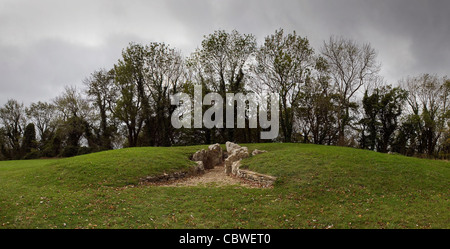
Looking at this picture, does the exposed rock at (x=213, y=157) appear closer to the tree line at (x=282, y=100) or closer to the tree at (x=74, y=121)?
the tree line at (x=282, y=100)

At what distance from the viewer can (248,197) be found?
11430 mm

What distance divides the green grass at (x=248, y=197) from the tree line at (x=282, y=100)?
67.8 ft

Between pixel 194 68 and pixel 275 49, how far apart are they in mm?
13874

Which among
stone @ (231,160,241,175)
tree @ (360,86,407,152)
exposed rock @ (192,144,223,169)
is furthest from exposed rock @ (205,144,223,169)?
tree @ (360,86,407,152)

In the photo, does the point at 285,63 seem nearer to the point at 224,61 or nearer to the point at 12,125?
the point at 224,61

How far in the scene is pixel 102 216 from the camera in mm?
8984

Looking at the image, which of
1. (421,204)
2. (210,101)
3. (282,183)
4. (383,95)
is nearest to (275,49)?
(210,101)

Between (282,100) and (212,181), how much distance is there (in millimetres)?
22247

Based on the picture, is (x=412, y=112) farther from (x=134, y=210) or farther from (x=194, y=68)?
(x=134, y=210)

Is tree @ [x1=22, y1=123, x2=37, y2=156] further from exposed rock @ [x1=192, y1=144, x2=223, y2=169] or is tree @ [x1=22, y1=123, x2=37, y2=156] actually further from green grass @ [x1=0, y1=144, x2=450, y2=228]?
exposed rock @ [x1=192, y1=144, x2=223, y2=169]

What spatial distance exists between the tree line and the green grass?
67.8ft

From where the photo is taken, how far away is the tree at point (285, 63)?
110ft

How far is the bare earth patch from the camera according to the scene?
14639 mm

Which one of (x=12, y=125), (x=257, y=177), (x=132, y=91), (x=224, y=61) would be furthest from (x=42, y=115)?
(x=257, y=177)
